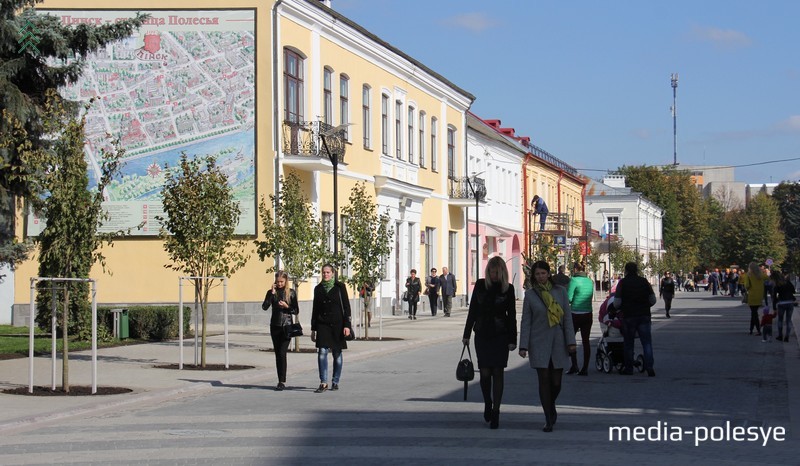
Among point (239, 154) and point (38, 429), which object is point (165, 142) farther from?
point (38, 429)

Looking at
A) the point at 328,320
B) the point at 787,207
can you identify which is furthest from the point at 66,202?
the point at 787,207

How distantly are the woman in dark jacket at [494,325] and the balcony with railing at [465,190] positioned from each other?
38611 mm

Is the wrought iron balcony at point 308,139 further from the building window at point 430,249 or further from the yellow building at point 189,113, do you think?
the building window at point 430,249

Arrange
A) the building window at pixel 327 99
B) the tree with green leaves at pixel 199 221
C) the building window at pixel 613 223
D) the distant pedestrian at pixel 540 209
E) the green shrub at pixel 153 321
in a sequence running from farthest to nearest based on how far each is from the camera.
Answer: the building window at pixel 613 223 → the distant pedestrian at pixel 540 209 → the building window at pixel 327 99 → the green shrub at pixel 153 321 → the tree with green leaves at pixel 199 221

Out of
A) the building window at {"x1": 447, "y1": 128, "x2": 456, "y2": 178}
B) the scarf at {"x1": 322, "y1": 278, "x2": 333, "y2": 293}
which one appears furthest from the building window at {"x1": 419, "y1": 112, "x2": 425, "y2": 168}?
the scarf at {"x1": 322, "y1": 278, "x2": 333, "y2": 293}

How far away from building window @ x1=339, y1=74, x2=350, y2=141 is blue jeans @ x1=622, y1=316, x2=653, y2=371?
69.1ft

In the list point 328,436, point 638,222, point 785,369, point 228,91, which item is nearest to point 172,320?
point 228,91

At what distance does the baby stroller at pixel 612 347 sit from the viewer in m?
19.4

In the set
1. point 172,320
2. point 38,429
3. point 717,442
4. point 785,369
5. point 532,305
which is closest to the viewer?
point 717,442

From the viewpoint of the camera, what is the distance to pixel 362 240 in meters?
29.6

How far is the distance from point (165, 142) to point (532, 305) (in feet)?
76.1

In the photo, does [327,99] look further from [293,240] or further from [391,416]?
[391,416]

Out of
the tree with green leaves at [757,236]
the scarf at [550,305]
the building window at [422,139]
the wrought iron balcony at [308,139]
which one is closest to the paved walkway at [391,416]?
the scarf at [550,305]

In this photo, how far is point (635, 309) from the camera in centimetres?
1898
